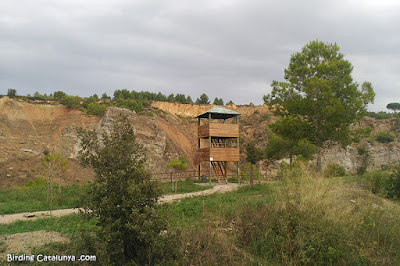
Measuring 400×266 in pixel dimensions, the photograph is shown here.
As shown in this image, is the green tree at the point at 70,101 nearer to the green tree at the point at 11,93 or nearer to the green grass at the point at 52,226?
the green tree at the point at 11,93

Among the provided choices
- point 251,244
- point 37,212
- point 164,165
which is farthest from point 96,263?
point 164,165

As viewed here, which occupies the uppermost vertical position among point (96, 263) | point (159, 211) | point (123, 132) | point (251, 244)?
point (123, 132)

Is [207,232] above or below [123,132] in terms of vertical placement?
below

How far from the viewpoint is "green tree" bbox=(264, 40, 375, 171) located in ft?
63.5

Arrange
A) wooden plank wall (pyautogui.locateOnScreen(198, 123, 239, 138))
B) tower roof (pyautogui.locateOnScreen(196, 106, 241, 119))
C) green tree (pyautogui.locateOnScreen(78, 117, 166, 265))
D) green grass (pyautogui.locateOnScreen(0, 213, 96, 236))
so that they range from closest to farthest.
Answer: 1. green tree (pyautogui.locateOnScreen(78, 117, 166, 265))
2. green grass (pyautogui.locateOnScreen(0, 213, 96, 236))
3. wooden plank wall (pyautogui.locateOnScreen(198, 123, 239, 138))
4. tower roof (pyautogui.locateOnScreen(196, 106, 241, 119))

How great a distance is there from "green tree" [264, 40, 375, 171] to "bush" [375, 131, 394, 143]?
3427 centimetres

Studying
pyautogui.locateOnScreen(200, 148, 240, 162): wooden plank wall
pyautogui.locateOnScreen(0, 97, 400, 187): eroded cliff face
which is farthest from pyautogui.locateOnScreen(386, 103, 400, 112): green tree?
pyautogui.locateOnScreen(200, 148, 240, 162): wooden plank wall

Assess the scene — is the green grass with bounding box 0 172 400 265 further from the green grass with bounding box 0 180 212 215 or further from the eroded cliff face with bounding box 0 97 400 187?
the eroded cliff face with bounding box 0 97 400 187

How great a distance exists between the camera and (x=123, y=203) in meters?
4.41

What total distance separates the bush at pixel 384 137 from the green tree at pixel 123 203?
55214 millimetres

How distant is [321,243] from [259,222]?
1.55 metres

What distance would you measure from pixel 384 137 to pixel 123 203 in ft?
184

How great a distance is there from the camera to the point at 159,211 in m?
4.74

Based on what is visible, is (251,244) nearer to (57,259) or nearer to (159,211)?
(159,211)
